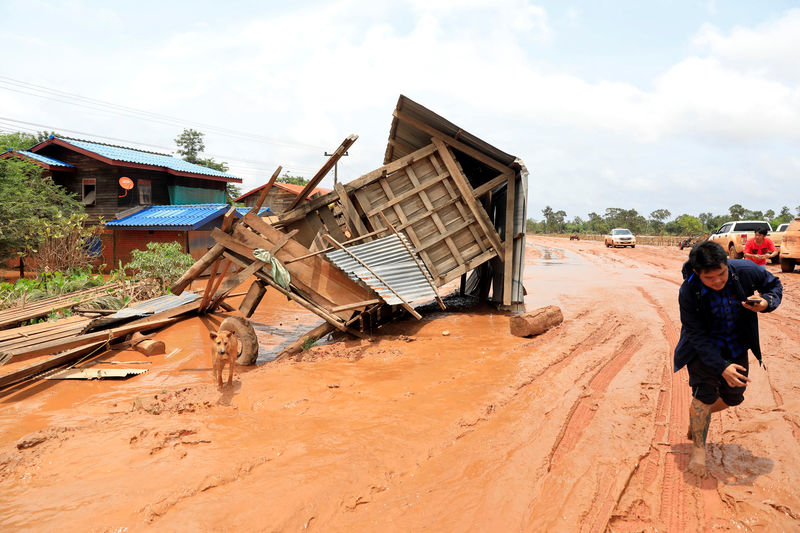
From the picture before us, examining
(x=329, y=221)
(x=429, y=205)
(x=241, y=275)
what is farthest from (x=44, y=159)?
(x=429, y=205)

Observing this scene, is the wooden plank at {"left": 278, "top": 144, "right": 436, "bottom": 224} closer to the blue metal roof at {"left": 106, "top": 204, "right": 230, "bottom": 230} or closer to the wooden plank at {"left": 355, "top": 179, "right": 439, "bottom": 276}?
the wooden plank at {"left": 355, "top": 179, "right": 439, "bottom": 276}

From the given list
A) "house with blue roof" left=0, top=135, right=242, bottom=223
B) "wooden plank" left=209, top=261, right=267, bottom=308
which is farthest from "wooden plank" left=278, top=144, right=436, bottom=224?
"house with blue roof" left=0, top=135, right=242, bottom=223

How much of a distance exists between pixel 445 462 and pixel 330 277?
474 centimetres

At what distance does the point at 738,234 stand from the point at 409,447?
21.3 metres

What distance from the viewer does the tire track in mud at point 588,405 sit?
3.79 metres

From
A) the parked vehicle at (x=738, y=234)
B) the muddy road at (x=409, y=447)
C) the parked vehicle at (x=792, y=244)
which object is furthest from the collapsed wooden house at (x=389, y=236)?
the parked vehicle at (x=738, y=234)

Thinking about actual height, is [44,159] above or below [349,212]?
above

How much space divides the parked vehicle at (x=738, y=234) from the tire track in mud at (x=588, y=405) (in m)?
15.6

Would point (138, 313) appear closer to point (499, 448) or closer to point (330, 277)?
point (330, 277)

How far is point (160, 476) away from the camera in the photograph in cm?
348

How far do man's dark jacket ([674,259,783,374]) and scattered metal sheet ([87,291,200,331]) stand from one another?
8.85 m

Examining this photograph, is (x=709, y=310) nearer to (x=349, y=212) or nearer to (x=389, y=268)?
(x=389, y=268)

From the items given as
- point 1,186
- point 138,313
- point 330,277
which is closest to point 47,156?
point 1,186

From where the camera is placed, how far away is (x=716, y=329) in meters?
3.26
